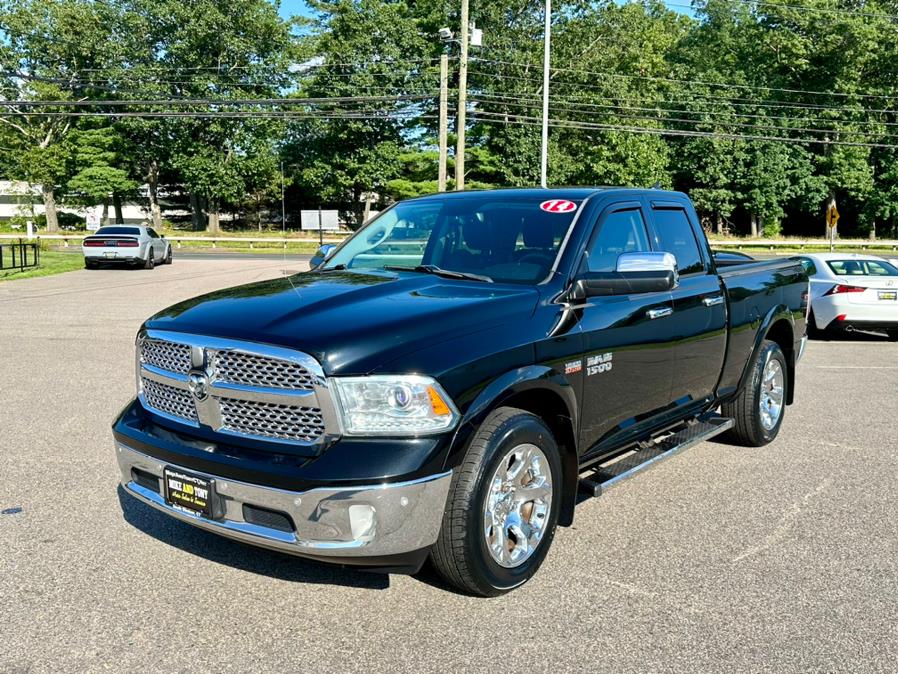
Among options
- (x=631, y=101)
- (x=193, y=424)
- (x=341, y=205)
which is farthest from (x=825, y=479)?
(x=341, y=205)

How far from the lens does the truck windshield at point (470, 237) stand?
4.47m

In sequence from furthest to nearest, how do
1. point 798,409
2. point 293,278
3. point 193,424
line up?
1. point 798,409
2. point 293,278
3. point 193,424

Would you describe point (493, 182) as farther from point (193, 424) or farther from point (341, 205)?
point (193, 424)

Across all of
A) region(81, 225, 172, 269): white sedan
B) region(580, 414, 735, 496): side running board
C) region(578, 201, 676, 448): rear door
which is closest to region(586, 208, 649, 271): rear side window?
region(578, 201, 676, 448): rear door

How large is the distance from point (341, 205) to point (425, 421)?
56.4 meters

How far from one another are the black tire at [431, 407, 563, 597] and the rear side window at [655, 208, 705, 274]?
2060 mm

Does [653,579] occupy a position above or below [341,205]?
below

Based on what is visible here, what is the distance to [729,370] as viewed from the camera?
19.1 ft

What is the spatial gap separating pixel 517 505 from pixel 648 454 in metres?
1.46

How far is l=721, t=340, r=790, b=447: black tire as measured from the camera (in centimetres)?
620

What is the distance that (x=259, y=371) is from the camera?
339 cm

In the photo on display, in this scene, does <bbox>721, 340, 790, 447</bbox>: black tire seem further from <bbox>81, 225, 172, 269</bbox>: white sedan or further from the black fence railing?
<bbox>81, 225, 172, 269</bbox>: white sedan

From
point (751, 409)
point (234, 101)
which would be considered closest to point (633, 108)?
point (234, 101)

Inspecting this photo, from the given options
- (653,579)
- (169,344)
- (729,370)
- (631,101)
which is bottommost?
(653,579)
